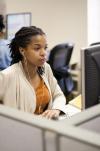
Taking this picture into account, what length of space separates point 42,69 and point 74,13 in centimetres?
210

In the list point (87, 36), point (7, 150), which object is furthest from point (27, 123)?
point (87, 36)

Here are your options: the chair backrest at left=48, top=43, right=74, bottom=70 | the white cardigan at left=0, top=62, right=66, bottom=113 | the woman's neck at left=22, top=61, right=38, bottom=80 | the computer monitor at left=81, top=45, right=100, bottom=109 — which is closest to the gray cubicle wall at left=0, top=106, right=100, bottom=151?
the computer monitor at left=81, top=45, right=100, bottom=109

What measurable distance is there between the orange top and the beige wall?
6.88ft

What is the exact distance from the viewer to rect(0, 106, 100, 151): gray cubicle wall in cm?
62

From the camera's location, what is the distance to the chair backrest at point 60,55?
3.32 metres

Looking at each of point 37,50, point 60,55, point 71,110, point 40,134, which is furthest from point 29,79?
point 60,55

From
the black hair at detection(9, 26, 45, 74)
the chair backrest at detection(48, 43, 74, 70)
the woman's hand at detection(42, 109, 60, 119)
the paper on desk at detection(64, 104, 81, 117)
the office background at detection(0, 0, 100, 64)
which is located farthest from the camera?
the office background at detection(0, 0, 100, 64)

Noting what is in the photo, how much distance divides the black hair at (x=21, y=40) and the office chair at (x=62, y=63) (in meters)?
1.57

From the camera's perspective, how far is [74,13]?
12.3ft

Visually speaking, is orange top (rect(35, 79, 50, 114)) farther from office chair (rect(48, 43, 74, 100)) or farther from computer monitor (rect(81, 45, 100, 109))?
office chair (rect(48, 43, 74, 100))

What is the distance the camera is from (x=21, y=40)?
170cm

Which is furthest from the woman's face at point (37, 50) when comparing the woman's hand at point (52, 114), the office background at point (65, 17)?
the office background at point (65, 17)

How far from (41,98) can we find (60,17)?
2.34 meters

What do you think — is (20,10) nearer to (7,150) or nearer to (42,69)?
(42,69)
